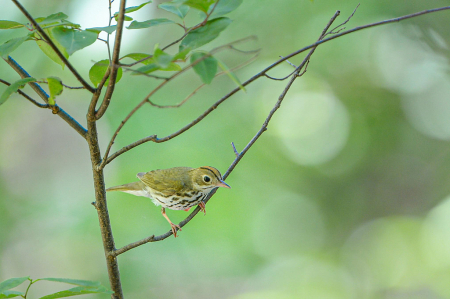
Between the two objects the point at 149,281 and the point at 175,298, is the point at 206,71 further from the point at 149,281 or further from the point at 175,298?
the point at 175,298

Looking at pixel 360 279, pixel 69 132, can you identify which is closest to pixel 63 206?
pixel 69 132

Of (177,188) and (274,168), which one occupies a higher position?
(274,168)

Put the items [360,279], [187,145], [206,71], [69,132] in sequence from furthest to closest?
[360,279] → [69,132] → [187,145] → [206,71]

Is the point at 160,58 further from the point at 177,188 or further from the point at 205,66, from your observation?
the point at 177,188

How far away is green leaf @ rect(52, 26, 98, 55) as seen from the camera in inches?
27.5

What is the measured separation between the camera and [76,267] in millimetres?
3326

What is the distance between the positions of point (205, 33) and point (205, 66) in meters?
0.10

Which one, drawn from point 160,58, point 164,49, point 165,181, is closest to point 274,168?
point 165,181

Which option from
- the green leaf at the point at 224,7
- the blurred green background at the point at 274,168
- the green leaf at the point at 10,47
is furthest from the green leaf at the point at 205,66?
the blurred green background at the point at 274,168

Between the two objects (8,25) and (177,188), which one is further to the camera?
(177,188)

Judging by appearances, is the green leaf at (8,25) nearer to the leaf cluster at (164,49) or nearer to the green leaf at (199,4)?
the leaf cluster at (164,49)

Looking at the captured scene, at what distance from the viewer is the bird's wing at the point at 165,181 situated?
1.86 m

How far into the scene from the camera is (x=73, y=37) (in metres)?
0.73

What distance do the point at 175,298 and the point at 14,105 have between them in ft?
7.80
